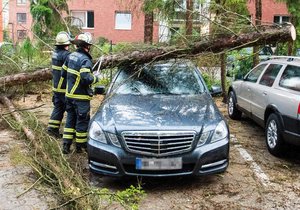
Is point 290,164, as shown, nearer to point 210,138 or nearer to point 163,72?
point 210,138

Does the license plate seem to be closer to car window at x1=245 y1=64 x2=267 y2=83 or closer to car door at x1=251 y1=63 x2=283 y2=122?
car door at x1=251 y1=63 x2=283 y2=122

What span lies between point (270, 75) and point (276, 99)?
3.20ft

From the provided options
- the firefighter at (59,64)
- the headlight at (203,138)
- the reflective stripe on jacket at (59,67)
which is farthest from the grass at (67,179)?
the headlight at (203,138)

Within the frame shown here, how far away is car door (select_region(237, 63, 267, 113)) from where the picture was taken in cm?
841

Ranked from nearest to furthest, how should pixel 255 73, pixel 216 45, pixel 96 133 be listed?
pixel 96 133 → pixel 216 45 → pixel 255 73

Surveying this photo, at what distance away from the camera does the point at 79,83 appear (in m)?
6.50

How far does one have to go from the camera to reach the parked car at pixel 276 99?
6230 millimetres

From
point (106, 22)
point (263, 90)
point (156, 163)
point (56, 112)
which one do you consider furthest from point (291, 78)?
point (106, 22)

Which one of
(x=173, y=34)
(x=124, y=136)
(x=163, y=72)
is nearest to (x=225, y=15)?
(x=173, y=34)

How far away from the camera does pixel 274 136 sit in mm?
6809

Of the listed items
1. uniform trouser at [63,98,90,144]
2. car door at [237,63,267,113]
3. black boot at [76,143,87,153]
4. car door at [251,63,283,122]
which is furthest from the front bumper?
car door at [237,63,267,113]

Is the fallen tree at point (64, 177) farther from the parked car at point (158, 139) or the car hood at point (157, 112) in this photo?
the car hood at point (157, 112)

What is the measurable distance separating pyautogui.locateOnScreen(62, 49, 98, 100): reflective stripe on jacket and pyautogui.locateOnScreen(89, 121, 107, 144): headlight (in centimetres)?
105

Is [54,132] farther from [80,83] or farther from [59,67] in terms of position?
[80,83]
